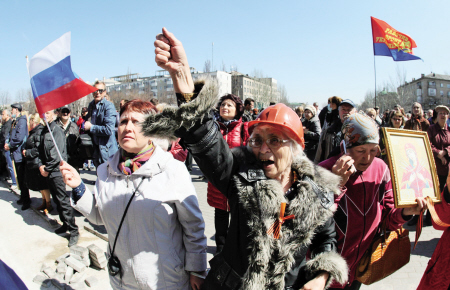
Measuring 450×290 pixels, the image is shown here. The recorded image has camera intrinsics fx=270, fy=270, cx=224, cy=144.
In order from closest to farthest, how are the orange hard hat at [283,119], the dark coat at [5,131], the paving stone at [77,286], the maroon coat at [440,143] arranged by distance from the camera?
the orange hard hat at [283,119] < the paving stone at [77,286] < the maroon coat at [440,143] < the dark coat at [5,131]

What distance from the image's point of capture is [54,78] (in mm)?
2240

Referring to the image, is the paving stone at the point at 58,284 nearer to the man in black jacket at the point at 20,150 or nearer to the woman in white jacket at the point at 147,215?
the woman in white jacket at the point at 147,215

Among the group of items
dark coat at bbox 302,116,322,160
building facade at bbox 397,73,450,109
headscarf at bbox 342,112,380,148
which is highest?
building facade at bbox 397,73,450,109

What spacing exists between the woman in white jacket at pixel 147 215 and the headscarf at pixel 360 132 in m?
1.37

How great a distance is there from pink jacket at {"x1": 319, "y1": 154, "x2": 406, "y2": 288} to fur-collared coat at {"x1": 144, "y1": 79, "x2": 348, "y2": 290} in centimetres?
63

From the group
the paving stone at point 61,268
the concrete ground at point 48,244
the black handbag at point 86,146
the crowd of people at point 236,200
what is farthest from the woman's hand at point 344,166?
the black handbag at point 86,146

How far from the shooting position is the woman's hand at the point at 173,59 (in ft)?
3.95

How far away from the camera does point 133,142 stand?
2.04 metres

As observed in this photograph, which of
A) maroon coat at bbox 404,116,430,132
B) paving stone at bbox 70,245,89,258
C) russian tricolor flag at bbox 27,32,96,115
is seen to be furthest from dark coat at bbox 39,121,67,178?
maroon coat at bbox 404,116,430,132

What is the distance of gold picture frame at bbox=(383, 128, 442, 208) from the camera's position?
1.98 meters

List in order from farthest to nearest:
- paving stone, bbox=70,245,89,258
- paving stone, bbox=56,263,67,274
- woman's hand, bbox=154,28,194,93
Answer: paving stone, bbox=70,245,89,258
paving stone, bbox=56,263,67,274
woman's hand, bbox=154,28,194,93

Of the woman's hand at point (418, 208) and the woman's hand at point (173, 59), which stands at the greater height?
the woman's hand at point (173, 59)

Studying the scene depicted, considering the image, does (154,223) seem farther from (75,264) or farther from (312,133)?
(312,133)

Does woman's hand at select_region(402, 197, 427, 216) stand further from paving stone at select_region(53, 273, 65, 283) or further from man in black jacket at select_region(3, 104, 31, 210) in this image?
man in black jacket at select_region(3, 104, 31, 210)
